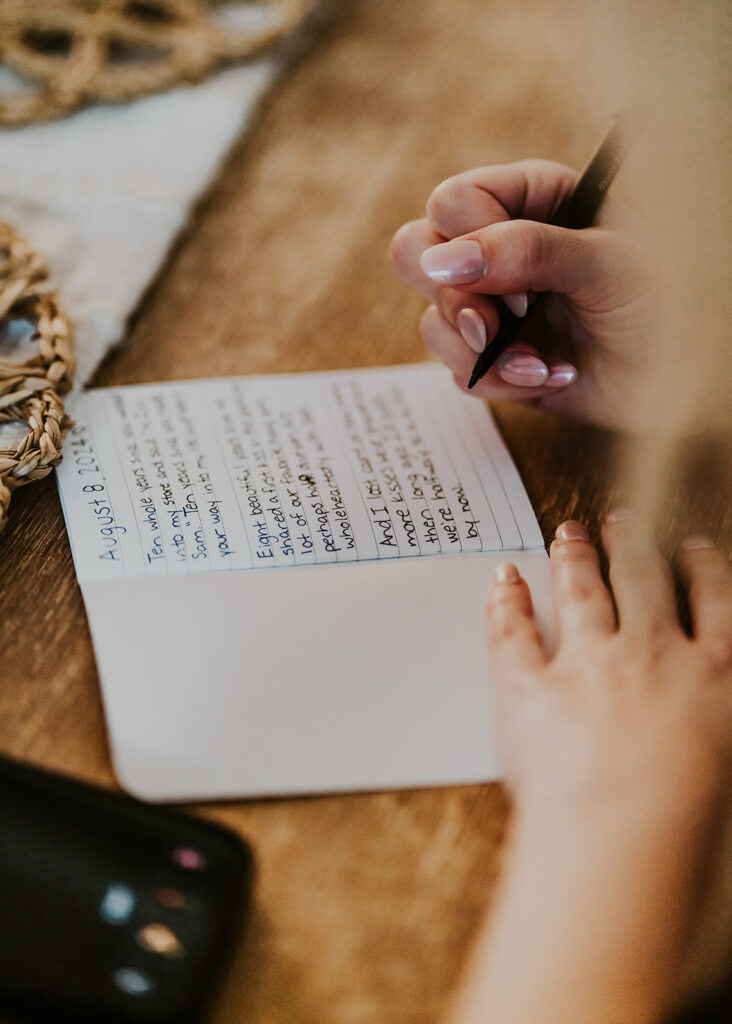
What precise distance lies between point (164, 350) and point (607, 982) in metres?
0.48

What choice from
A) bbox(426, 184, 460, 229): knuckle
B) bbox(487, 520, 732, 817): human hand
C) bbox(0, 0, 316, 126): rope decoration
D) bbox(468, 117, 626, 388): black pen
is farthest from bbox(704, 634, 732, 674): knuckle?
bbox(0, 0, 316, 126): rope decoration

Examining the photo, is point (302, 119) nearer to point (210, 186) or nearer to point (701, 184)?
point (210, 186)

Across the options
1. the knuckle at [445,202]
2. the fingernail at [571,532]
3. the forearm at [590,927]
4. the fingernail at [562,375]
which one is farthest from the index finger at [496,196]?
the forearm at [590,927]

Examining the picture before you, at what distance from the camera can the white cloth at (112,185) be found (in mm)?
625

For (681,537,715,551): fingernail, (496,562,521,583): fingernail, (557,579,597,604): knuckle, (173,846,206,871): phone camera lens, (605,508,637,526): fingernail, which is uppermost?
(681,537,715,551): fingernail

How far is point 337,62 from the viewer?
92cm

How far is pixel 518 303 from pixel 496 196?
9 centimetres

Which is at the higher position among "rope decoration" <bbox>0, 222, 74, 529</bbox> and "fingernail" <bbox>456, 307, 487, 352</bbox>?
"fingernail" <bbox>456, 307, 487, 352</bbox>

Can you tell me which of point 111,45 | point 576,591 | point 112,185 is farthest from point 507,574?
point 111,45

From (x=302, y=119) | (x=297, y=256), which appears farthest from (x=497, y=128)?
(x=297, y=256)

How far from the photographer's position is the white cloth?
0.62m

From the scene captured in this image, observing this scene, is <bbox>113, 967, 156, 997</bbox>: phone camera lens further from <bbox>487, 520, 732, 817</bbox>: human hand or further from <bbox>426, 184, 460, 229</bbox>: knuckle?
<bbox>426, 184, 460, 229</bbox>: knuckle

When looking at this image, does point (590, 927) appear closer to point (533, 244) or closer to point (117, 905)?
point (117, 905)

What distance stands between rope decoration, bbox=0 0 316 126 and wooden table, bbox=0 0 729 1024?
0.22ft
